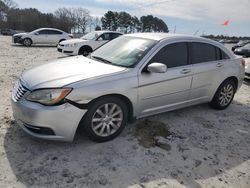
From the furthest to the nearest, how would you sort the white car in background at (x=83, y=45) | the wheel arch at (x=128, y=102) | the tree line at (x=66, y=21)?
the tree line at (x=66, y=21) → the white car in background at (x=83, y=45) → the wheel arch at (x=128, y=102)

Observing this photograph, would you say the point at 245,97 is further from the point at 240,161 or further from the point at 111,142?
the point at 111,142

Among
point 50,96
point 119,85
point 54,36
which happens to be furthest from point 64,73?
point 54,36

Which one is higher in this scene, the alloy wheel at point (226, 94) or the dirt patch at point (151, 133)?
the alloy wheel at point (226, 94)

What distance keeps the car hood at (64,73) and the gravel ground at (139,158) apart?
855mm

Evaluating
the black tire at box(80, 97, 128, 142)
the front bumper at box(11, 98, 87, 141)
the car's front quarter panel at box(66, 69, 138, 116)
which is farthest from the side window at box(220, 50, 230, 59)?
the front bumper at box(11, 98, 87, 141)

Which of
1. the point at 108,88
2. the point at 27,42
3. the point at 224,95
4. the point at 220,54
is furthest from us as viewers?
the point at 27,42

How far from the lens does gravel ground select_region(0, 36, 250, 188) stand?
314 centimetres

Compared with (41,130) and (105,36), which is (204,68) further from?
(105,36)

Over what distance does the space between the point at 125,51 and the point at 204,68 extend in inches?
61.7

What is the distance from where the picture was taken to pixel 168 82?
444 centimetres

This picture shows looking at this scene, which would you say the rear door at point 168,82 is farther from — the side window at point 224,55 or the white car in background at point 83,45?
the white car in background at point 83,45

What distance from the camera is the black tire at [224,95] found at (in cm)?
551

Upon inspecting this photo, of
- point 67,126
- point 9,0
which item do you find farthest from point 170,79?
point 9,0

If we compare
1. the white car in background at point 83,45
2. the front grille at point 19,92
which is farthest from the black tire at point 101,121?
the white car in background at point 83,45
